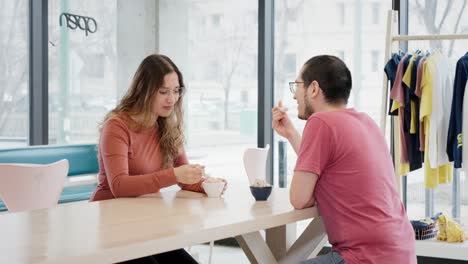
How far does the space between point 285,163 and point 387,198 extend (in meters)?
3.06

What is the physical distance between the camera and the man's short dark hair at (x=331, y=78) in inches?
99.8

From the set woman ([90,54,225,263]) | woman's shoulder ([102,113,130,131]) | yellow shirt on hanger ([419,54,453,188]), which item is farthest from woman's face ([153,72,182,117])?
yellow shirt on hanger ([419,54,453,188])

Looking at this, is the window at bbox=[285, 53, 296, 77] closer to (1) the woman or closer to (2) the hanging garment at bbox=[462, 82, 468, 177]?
(2) the hanging garment at bbox=[462, 82, 468, 177]

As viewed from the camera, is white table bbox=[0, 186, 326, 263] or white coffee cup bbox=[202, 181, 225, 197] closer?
Answer: white table bbox=[0, 186, 326, 263]

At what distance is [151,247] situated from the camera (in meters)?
1.89

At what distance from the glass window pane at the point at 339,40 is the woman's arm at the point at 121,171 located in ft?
8.75

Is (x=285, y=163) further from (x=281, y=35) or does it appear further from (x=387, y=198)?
(x=387, y=198)

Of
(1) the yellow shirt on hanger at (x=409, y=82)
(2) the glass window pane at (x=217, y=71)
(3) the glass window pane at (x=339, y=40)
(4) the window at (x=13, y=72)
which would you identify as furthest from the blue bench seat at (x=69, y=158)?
(1) the yellow shirt on hanger at (x=409, y=82)

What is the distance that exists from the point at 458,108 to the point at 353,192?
1992 mm

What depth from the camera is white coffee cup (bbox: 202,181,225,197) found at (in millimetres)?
2771

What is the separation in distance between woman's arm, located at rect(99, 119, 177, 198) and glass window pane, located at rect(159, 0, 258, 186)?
267 cm

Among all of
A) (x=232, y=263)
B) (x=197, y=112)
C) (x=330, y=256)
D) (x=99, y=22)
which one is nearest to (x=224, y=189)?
(x=330, y=256)

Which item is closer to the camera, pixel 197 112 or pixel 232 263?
pixel 232 263

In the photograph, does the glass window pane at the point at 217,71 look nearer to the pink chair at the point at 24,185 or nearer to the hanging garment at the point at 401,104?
the hanging garment at the point at 401,104
